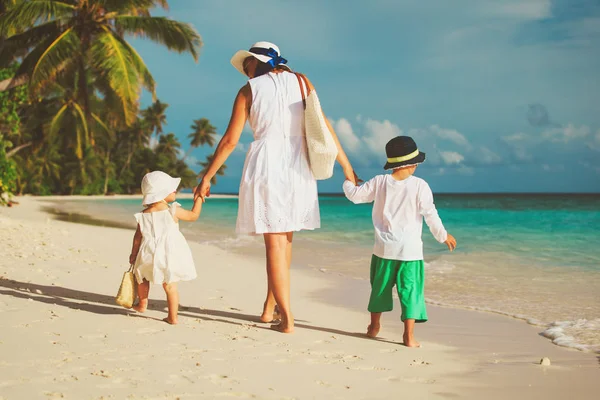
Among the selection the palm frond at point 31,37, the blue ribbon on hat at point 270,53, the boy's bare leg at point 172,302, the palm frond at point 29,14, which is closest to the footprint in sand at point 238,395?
the boy's bare leg at point 172,302

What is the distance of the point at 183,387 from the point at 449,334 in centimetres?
221

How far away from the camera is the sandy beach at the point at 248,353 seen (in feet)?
8.79

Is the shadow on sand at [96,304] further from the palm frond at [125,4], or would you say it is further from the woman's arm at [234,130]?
the palm frond at [125,4]

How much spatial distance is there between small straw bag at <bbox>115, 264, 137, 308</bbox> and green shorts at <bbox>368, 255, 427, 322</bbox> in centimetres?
169

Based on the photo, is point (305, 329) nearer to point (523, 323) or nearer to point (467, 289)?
point (523, 323)

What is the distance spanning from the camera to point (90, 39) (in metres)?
16.5

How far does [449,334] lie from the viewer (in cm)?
412

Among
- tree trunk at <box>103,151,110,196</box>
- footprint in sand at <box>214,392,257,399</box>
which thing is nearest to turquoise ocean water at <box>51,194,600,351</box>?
footprint in sand at <box>214,392,257,399</box>

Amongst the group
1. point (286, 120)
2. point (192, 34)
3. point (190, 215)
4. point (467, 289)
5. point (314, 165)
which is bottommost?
point (467, 289)

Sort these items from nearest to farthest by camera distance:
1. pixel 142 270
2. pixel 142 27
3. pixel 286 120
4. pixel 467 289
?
pixel 286 120 → pixel 142 270 → pixel 467 289 → pixel 142 27

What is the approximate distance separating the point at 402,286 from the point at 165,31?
14.6 meters

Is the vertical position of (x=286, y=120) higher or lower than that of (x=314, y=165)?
higher

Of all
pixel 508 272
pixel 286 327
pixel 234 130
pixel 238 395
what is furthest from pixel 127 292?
pixel 508 272

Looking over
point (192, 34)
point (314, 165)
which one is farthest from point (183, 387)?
point (192, 34)
